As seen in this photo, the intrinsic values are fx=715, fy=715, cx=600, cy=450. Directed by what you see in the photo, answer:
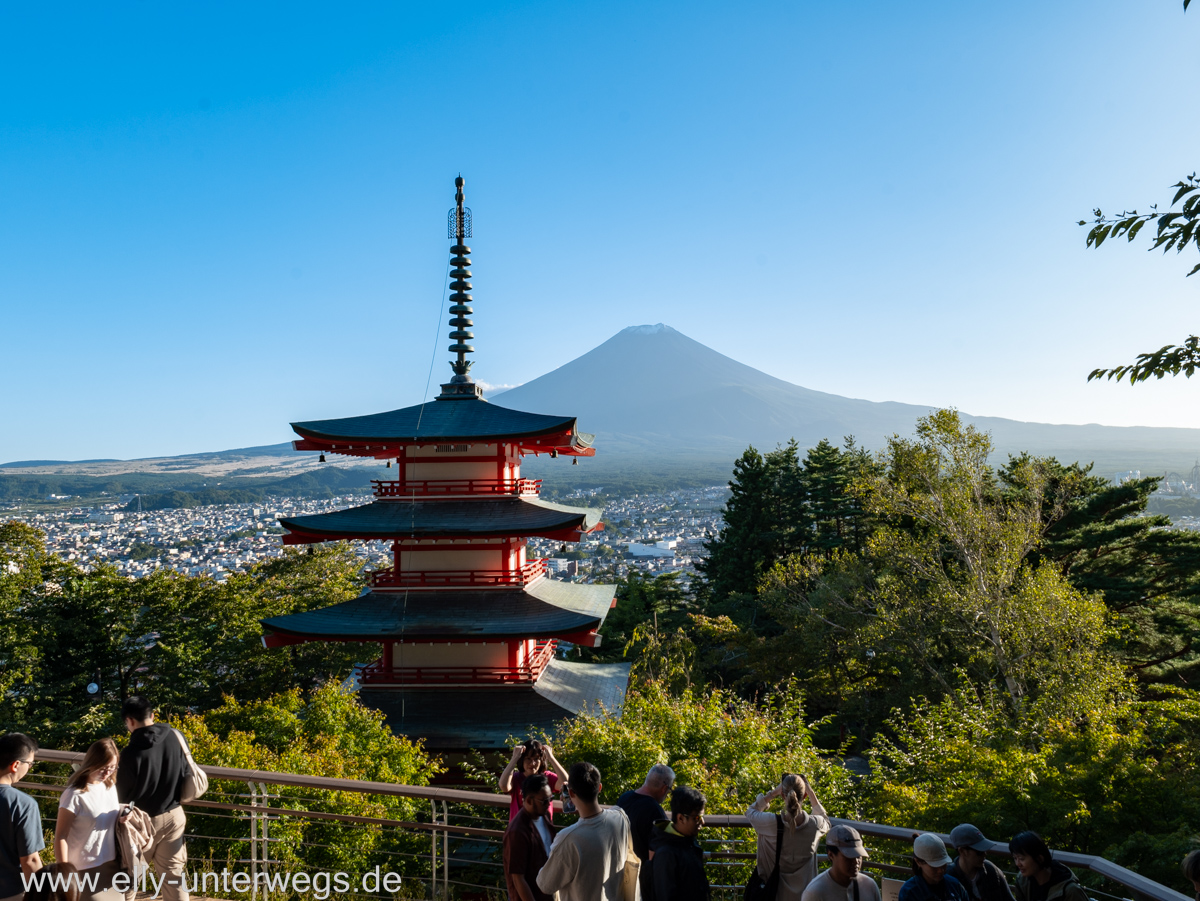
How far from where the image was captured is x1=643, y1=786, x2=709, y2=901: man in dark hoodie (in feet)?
13.1

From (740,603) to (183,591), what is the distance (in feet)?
71.5

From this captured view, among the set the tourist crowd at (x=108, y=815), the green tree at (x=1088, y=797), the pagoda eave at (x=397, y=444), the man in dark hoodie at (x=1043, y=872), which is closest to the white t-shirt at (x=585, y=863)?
the man in dark hoodie at (x=1043, y=872)

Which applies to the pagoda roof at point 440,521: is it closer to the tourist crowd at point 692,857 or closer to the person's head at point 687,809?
the tourist crowd at point 692,857

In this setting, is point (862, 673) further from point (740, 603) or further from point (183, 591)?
point (183, 591)

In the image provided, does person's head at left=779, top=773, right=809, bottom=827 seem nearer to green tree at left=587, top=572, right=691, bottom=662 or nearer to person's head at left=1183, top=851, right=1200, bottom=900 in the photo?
person's head at left=1183, top=851, right=1200, bottom=900

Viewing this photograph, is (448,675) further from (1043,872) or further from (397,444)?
(1043,872)

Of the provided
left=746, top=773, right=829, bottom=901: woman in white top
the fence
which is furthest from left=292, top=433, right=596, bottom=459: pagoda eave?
left=746, top=773, right=829, bottom=901: woman in white top

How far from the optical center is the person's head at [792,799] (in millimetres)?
4324

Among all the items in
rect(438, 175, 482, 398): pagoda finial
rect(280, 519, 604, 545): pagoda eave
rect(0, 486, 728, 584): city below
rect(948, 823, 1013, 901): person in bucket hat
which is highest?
rect(438, 175, 482, 398): pagoda finial

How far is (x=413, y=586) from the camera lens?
46.1 feet

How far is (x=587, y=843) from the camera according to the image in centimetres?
380

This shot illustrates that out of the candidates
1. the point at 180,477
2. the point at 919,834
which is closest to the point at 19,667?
the point at 919,834

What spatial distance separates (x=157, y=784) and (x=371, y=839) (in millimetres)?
5955

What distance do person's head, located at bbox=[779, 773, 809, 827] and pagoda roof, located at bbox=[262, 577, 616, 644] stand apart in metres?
8.76
